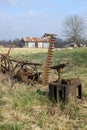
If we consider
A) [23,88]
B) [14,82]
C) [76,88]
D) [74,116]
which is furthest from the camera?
[14,82]

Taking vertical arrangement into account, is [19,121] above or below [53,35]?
below

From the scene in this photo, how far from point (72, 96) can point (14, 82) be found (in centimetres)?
326

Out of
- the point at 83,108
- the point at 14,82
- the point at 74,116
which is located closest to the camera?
the point at 74,116

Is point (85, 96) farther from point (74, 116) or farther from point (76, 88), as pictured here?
point (74, 116)

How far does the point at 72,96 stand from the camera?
9320mm

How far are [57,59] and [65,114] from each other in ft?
42.2

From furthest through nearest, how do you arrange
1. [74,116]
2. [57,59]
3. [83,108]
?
1. [57,59]
2. [83,108]
3. [74,116]

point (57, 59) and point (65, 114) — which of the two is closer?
point (65, 114)

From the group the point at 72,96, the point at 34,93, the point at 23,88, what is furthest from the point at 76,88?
the point at 23,88

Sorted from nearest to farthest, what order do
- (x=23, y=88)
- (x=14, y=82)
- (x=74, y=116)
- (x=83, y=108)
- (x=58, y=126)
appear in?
1. (x=58, y=126)
2. (x=74, y=116)
3. (x=83, y=108)
4. (x=23, y=88)
5. (x=14, y=82)

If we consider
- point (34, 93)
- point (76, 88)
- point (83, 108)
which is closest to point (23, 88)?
point (34, 93)

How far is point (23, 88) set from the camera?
1089cm

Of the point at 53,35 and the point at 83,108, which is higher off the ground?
the point at 53,35

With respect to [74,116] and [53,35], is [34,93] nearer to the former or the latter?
[74,116]
